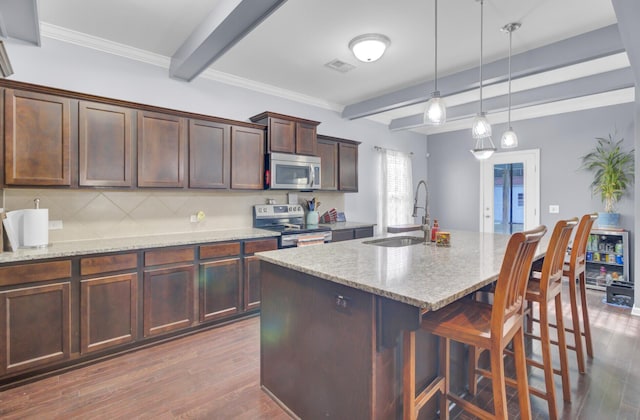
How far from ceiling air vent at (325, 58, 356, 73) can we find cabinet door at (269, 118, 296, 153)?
32.9 inches

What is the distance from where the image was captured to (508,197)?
5.75 metres

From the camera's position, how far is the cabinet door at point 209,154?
3.31 metres

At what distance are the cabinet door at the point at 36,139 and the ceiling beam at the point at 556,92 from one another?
16.1 feet

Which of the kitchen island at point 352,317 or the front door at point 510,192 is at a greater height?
the front door at point 510,192

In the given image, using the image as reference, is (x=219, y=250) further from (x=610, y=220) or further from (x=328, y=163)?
(x=610, y=220)

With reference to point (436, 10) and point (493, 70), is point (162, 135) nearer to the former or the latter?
point (436, 10)

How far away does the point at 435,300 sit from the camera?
117 centimetres

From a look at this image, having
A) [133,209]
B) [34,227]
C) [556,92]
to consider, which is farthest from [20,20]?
[556,92]

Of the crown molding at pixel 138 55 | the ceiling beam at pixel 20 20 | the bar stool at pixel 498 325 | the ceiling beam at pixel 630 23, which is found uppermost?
the crown molding at pixel 138 55

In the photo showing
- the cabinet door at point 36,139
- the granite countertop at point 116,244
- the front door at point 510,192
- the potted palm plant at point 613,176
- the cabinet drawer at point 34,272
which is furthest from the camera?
the front door at point 510,192

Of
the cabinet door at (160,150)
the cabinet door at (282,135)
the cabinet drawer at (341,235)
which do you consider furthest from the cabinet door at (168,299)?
the cabinet drawer at (341,235)

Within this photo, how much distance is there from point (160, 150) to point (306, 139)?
1816 millimetres

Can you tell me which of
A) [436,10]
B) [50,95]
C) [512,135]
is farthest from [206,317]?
[512,135]

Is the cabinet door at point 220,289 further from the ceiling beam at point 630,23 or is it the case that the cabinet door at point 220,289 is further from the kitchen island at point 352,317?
the ceiling beam at point 630,23
